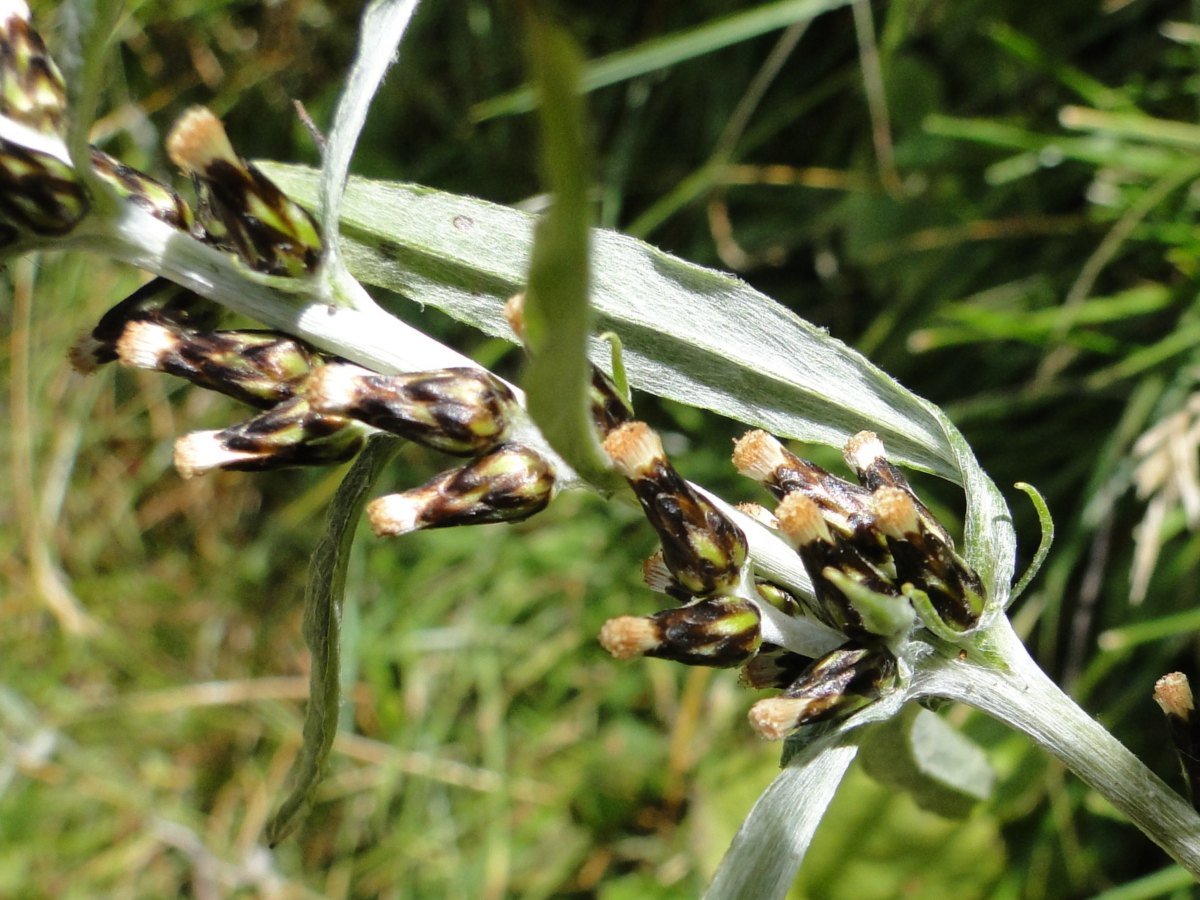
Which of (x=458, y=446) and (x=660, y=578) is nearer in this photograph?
(x=458, y=446)

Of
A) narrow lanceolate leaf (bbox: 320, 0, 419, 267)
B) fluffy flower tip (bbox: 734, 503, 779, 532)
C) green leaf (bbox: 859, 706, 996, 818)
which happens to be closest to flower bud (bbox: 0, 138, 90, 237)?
narrow lanceolate leaf (bbox: 320, 0, 419, 267)

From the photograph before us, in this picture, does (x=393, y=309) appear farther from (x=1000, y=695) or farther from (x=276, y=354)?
(x=1000, y=695)

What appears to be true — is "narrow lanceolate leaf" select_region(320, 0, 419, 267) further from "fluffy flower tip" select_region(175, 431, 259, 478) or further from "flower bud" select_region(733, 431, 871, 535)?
"flower bud" select_region(733, 431, 871, 535)

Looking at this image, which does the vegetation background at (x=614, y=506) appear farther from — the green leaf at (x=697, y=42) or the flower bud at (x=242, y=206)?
the flower bud at (x=242, y=206)

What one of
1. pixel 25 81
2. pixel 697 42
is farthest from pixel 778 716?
pixel 697 42

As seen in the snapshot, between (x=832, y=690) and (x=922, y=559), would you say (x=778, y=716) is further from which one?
(x=922, y=559)

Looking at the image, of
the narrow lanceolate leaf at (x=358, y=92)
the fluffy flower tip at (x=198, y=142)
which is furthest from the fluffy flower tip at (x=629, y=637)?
the fluffy flower tip at (x=198, y=142)
